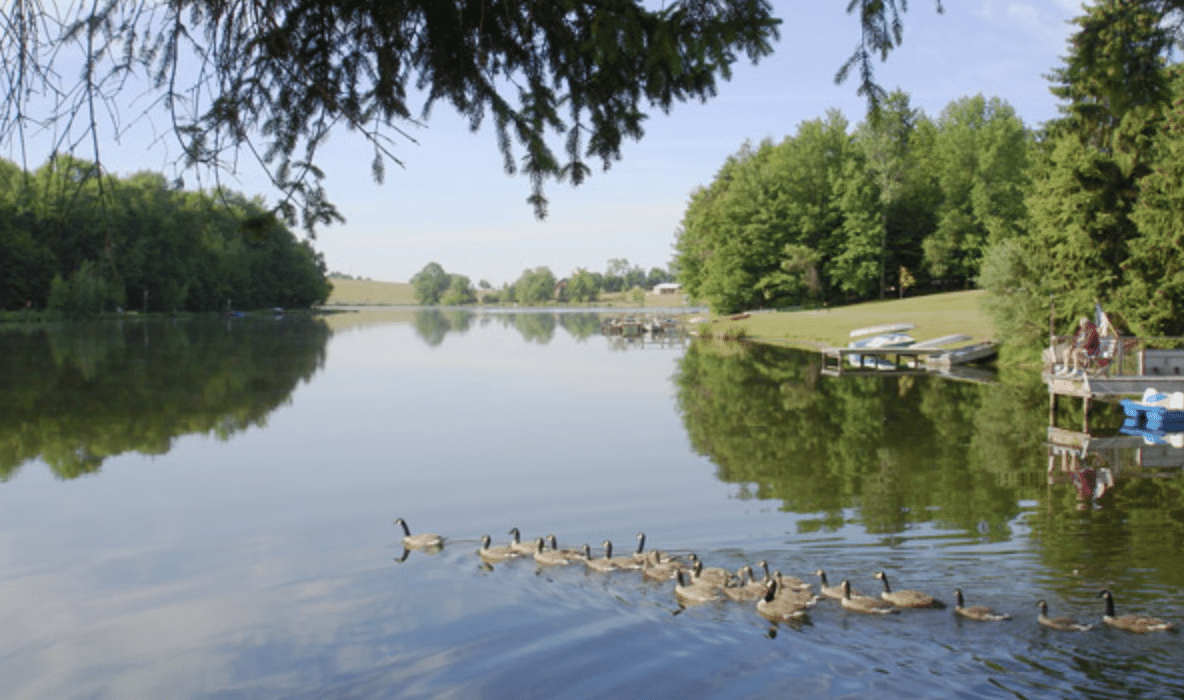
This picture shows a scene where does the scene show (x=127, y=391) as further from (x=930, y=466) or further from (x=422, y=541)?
(x=930, y=466)

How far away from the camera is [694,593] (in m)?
11.8

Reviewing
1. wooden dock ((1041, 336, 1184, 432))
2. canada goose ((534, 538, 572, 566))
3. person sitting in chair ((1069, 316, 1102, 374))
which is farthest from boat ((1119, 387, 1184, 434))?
canada goose ((534, 538, 572, 566))

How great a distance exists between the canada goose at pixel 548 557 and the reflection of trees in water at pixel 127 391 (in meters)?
12.7

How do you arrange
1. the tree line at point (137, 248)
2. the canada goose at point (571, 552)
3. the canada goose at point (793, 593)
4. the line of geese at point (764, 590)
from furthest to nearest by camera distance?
the canada goose at point (571, 552) → the canada goose at point (793, 593) → the line of geese at point (764, 590) → the tree line at point (137, 248)

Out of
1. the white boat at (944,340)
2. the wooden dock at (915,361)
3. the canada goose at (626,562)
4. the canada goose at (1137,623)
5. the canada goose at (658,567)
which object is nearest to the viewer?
the canada goose at (1137,623)

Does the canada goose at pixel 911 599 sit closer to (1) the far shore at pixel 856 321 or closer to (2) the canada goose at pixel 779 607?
(2) the canada goose at pixel 779 607

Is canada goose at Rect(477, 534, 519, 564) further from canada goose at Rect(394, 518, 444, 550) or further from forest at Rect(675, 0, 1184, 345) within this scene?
forest at Rect(675, 0, 1184, 345)

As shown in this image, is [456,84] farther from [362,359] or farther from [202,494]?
[362,359]

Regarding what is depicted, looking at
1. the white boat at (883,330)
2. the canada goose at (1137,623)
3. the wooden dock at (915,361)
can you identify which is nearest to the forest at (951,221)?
the wooden dock at (915,361)

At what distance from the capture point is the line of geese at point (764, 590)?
1061 centimetres

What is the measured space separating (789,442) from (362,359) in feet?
117

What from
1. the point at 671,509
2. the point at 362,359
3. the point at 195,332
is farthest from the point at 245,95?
the point at 195,332

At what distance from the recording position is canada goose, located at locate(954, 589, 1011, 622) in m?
10.6

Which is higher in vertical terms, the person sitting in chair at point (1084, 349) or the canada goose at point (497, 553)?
the person sitting in chair at point (1084, 349)
